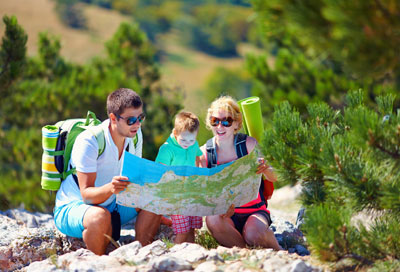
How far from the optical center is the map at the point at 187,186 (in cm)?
367

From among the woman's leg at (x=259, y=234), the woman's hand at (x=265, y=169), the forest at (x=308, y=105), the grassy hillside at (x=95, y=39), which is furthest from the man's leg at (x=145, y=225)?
the grassy hillside at (x=95, y=39)

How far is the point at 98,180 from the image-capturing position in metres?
4.10

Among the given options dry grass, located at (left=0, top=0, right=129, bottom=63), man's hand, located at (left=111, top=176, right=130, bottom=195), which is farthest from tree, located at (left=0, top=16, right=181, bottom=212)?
dry grass, located at (left=0, top=0, right=129, bottom=63)

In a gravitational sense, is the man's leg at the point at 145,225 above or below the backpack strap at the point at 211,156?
below

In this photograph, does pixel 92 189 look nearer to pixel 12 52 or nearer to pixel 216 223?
pixel 216 223

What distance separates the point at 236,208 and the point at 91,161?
3.91 ft

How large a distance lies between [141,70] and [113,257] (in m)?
10.1

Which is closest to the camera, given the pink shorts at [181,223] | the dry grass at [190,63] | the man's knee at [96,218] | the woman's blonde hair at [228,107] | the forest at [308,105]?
the forest at [308,105]

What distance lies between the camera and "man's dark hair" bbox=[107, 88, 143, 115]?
3.86 m

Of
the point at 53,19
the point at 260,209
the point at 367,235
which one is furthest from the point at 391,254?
the point at 53,19

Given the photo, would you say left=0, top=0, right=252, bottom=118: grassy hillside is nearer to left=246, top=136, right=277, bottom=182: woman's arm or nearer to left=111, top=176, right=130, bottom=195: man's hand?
left=246, top=136, right=277, bottom=182: woman's arm

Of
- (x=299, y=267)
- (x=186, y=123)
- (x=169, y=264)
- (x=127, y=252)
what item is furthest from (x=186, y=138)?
(x=299, y=267)

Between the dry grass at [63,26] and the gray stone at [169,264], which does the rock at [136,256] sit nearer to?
the gray stone at [169,264]

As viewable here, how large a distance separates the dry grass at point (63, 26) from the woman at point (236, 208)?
225 feet
